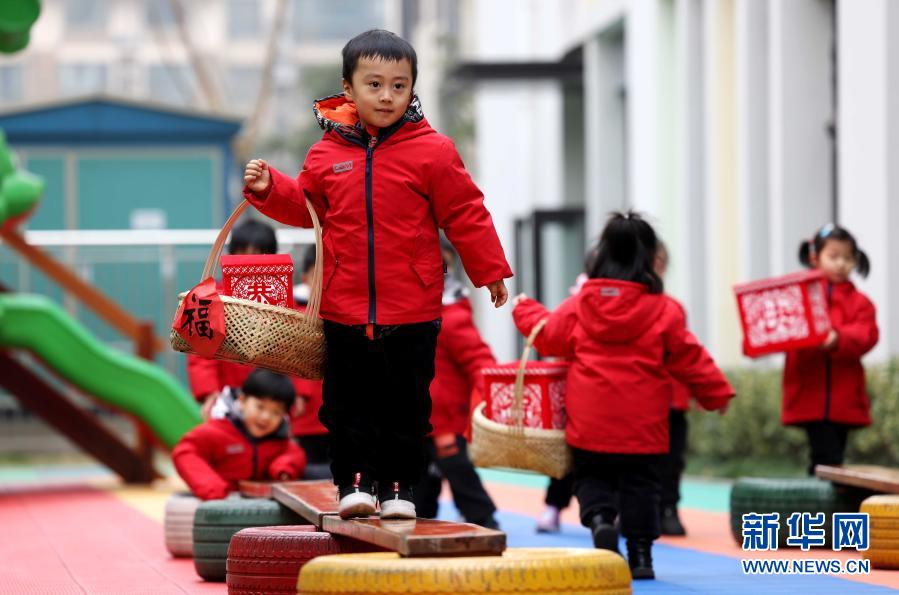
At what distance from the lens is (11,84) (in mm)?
76750

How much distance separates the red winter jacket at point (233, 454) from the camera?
9375mm

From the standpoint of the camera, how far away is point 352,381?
651cm

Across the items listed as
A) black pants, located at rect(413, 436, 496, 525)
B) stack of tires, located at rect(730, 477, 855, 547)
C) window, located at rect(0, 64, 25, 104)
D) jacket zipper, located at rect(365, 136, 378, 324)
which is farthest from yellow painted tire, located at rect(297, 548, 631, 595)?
window, located at rect(0, 64, 25, 104)

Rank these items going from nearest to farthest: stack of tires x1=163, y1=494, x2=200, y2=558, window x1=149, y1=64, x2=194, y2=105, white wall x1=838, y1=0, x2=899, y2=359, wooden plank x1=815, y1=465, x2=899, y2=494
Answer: wooden plank x1=815, y1=465, x2=899, y2=494
stack of tires x1=163, y1=494, x2=200, y2=558
white wall x1=838, y1=0, x2=899, y2=359
window x1=149, y1=64, x2=194, y2=105

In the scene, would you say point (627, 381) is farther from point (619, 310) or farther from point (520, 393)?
point (520, 393)

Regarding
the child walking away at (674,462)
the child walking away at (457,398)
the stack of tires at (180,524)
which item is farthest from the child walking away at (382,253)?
the child walking away at (674,462)

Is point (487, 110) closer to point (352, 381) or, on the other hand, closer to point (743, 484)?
point (743, 484)

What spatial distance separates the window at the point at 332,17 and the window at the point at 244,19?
1761mm

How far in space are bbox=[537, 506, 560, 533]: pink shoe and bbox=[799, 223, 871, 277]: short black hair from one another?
2.08 meters

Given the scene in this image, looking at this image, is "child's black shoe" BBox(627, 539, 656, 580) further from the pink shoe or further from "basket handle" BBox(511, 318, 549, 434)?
the pink shoe

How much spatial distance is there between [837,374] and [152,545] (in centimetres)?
398

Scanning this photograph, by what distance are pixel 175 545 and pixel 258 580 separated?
3.04m

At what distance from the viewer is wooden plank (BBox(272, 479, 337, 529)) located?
6849 millimetres

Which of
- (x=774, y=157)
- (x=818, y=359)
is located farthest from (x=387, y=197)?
(x=774, y=157)
